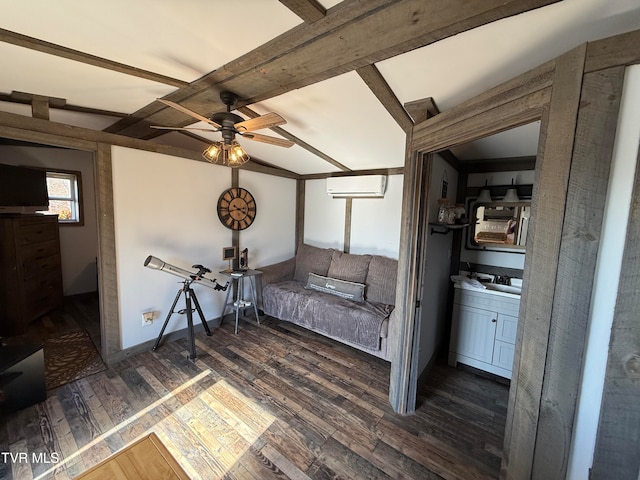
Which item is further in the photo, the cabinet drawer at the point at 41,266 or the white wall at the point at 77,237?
the white wall at the point at 77,237

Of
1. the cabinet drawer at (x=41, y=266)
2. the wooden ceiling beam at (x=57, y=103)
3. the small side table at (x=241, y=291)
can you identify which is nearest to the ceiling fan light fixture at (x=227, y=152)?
the wooden ceiling beam at (x=57, y=103)

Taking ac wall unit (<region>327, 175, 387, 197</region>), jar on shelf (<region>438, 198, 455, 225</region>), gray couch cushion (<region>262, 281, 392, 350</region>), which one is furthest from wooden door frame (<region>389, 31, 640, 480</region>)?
ac wall unit (<region>327, 175, 387, 197</region>)

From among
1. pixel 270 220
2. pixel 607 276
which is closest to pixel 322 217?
pixel 270 220

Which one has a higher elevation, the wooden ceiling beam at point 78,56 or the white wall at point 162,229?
the wooden ceiling beam at point 78,56

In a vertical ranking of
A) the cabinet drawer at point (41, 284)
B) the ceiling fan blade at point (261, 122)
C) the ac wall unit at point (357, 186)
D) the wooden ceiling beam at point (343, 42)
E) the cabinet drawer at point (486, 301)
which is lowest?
the cabinet drawer at point (41, 284)

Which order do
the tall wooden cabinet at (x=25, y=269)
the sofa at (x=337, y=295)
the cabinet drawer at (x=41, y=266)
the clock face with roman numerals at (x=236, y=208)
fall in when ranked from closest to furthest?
the sofa at (x=337, y=295), the tall wooden cabinet at (x=25, y=269), the cabinet drawer at (x=41, y=266), the clock face with roman numerals at (x=236, y=208)

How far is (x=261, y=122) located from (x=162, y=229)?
1882mm

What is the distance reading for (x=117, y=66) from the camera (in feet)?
5.19

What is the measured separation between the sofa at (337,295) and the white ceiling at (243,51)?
173cm

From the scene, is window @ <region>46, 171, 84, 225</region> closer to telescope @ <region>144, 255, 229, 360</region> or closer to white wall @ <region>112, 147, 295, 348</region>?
white wall @ <region>112, 147, 295, 348</region>

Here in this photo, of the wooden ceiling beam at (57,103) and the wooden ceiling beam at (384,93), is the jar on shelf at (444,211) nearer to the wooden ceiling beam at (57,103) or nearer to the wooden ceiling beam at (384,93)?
the wooden ceiling beam at (384,93)

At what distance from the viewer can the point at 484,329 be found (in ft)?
8.09

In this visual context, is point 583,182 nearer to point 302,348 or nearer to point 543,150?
point 543,150

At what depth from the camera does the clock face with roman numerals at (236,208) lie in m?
3.36
